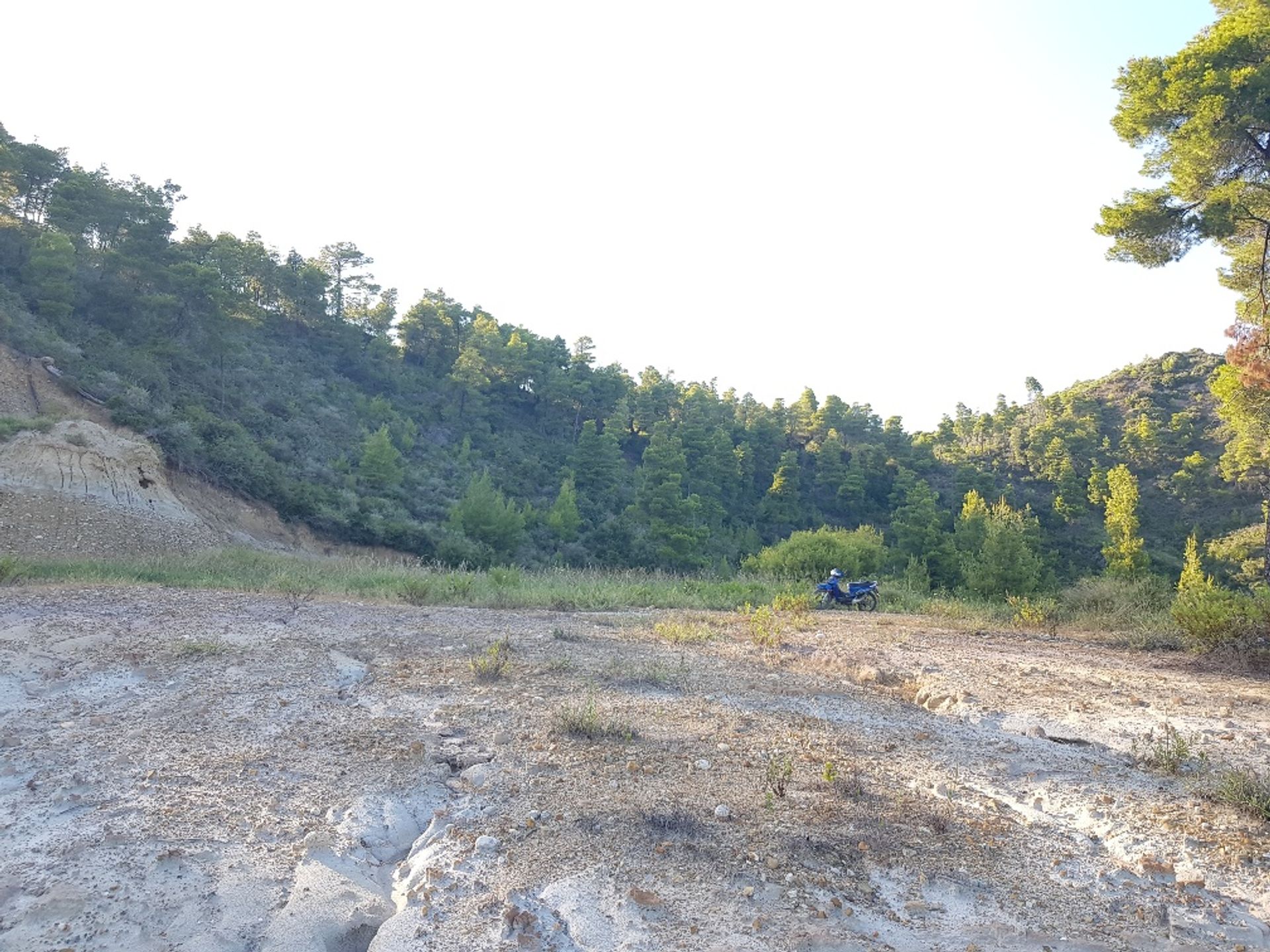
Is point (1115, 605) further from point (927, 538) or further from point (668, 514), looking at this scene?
point (927, 538)

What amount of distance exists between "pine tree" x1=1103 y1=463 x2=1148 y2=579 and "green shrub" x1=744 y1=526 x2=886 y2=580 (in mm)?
11842

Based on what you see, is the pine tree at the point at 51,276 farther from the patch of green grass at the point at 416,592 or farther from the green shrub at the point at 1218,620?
the green shrub at the point at 1218,620

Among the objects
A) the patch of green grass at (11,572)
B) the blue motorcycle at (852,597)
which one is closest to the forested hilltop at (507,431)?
the blue motorcycle at (852,597)

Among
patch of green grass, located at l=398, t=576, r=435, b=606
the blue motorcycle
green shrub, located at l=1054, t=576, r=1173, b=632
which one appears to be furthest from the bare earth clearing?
the blue motorcycle

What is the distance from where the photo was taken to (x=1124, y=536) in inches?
1297

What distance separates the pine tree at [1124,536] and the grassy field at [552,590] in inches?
724

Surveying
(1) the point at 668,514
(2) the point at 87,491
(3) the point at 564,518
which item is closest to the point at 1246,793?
(2) the point at 87,491

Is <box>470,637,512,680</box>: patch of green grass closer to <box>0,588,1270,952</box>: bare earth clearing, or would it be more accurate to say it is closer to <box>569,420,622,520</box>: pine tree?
<box>0,588,1270,952</box>: bare earth clearing

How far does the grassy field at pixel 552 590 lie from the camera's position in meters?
12.2

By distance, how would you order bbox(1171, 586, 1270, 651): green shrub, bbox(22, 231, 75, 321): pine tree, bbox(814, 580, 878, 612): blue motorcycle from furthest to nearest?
bbox(22, 231, 75, 321): pine tree < bbox(814, 580, 878, 612): blue motorcycle < bbox(1171, 586, 1270, 651): green shrub

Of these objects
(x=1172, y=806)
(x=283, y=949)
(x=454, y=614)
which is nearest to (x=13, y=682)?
(x=283, y=949)

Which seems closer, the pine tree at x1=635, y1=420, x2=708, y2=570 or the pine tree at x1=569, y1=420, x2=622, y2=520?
the pine tree at x1=635, y1=420, x2=708, y2=570

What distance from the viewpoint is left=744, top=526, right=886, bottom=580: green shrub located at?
2392cm

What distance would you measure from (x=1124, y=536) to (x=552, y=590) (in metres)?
28.7
